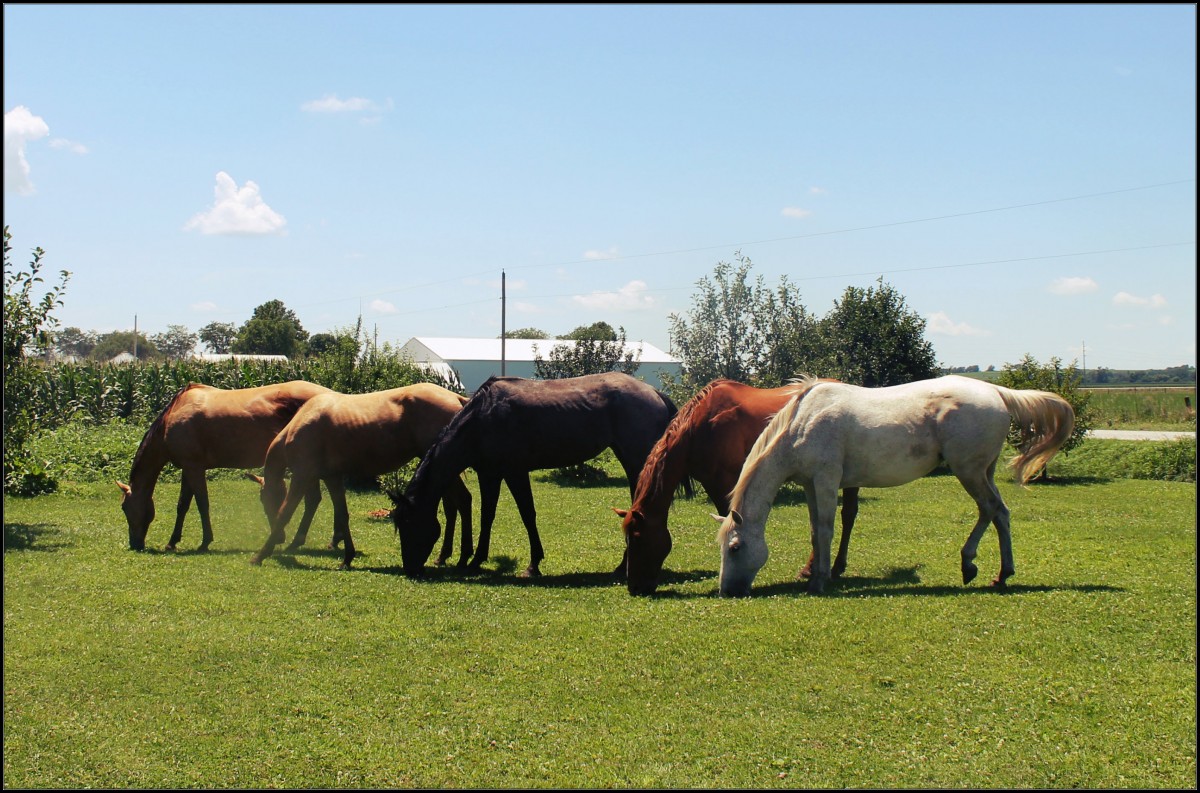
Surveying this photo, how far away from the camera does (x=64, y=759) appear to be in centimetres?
581

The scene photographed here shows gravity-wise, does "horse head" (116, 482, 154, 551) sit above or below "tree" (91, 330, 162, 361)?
below

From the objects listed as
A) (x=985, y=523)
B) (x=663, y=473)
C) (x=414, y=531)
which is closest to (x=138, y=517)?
(x=414, y=531)

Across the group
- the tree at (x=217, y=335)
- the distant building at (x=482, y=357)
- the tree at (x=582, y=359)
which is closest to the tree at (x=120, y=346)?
the tree at (x=217, y=335)

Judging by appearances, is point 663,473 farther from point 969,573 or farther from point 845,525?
point 969,573

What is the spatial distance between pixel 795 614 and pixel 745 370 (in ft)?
66.3

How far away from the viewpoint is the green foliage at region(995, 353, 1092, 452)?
→ 78.9ft

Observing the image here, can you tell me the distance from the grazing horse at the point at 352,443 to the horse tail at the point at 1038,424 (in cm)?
694

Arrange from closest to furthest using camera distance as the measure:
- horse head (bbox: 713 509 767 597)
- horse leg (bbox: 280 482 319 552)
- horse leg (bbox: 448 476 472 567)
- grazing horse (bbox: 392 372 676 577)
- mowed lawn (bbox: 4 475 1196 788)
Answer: mowed lawn (bbox: 4 475 1196 788), horse head (bbox: 713 509 767 597), grazing horse (bbox: 392 372 676 577), horse leg (bbox: 448 476 472 567), horse leg (bbox: 280 482 319 552)

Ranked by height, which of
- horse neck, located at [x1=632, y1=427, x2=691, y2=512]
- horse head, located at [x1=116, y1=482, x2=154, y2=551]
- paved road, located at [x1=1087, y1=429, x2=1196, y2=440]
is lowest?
horse head, located at [x1=116, y1=482, x2=154, y2=551]

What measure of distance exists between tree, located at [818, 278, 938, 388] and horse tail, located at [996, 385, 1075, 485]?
51.6ft

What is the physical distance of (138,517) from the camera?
1292 cm

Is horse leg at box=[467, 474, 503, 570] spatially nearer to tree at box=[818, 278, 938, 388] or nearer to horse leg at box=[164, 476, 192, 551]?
horse leg at box=[164, 476, 192, 551]

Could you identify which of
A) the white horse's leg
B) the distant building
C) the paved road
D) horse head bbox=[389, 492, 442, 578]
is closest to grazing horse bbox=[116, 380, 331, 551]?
horse head bbox=[389, 492, 442, 578]

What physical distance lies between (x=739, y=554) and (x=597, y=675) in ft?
9.47
